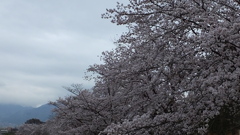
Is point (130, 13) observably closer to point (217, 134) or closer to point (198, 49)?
point (198, 49)

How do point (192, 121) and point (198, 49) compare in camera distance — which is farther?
point (192, 121)

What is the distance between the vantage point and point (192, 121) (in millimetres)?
5699

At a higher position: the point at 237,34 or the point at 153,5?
the point at 153,5

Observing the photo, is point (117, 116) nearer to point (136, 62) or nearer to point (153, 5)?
point (136, 62)

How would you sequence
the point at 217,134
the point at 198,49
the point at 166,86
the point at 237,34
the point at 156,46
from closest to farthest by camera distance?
the point at 237,34
the point at 198,49
the point at 156,46
the point at 166,86
the point at 217,134

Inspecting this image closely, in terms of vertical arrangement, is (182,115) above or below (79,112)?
below

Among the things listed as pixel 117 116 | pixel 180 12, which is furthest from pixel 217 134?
pixel 117 116

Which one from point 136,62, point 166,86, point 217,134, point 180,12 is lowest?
point 217,134

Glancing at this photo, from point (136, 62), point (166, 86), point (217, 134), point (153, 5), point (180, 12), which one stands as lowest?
point (217, 134)

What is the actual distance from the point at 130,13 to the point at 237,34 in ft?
8.16

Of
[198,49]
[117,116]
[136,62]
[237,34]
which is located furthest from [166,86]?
[117,116]

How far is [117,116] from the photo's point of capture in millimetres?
10719

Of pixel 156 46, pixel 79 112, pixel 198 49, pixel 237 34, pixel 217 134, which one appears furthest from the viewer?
pixel 79 112

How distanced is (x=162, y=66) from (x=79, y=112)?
328 inches
